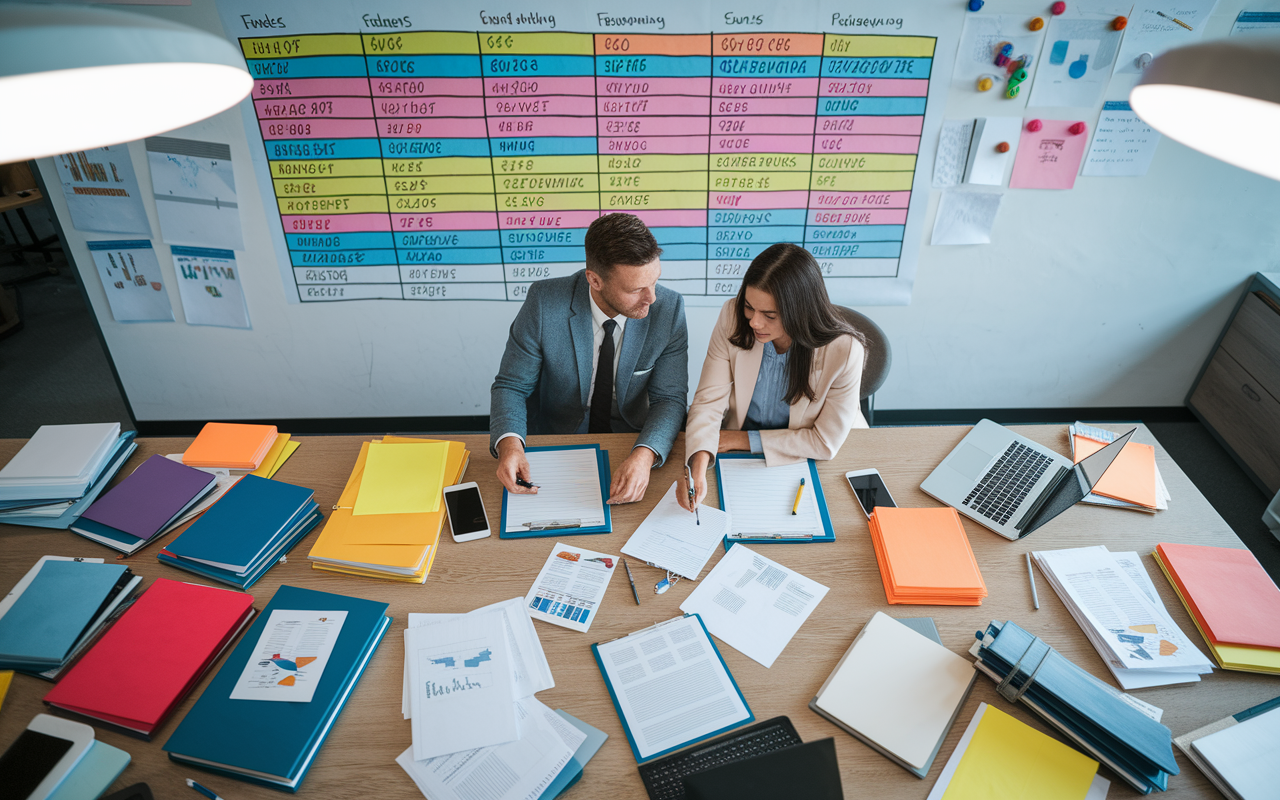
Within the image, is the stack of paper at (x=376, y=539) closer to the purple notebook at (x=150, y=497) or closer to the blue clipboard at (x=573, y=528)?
the blue clipboard at (x=573, y=528)

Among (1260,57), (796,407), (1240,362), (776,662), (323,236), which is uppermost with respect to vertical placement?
(1260,57)

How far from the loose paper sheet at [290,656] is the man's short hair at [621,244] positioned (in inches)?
40.7

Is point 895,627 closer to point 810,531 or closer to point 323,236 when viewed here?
point 810,531

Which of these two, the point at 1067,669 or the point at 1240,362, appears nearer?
the point at 1067,669

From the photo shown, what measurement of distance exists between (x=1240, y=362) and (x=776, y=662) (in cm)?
295

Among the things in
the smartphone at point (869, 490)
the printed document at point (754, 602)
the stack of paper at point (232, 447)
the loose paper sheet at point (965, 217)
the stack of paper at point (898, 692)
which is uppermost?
the loose paper sheet at point (965, 217)

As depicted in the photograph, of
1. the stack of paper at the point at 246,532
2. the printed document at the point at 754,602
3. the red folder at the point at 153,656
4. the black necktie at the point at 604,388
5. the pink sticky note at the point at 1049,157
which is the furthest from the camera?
the pink sticky note at the point at 1049,157

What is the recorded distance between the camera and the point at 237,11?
7.73ft

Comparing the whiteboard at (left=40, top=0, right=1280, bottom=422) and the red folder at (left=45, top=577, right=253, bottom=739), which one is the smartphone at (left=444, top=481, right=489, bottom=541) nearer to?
the red folder at (left=45, top=577, right=253, bottom=739)

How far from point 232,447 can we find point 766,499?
4.57ft

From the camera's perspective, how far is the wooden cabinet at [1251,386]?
274cm

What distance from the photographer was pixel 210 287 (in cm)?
286

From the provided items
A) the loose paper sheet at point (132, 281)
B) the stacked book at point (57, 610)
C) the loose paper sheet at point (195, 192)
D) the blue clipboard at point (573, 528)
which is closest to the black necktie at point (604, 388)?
the blue clipboard at point (573, 528)

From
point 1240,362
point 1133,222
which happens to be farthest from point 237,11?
point 1240,362
